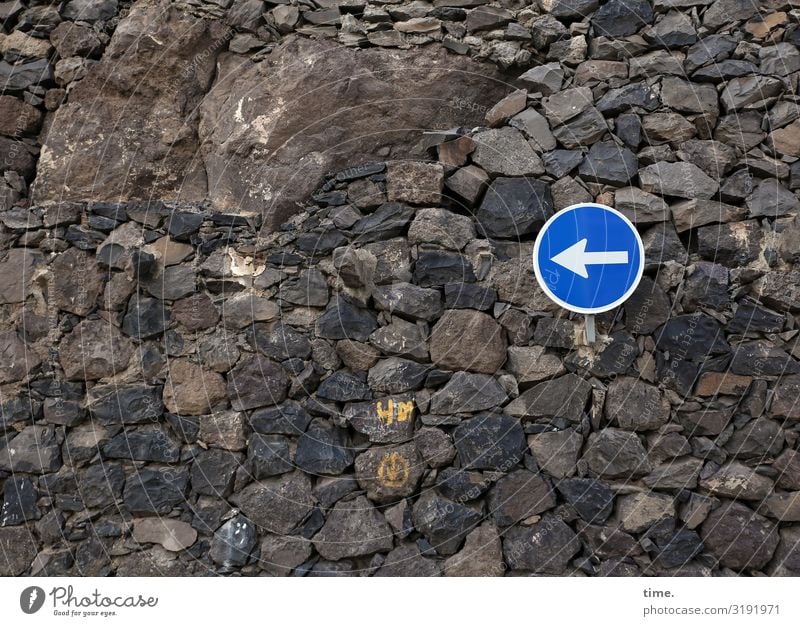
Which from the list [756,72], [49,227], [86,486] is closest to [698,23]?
[756,72]

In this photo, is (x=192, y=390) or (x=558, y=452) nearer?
(x=558, y=452)

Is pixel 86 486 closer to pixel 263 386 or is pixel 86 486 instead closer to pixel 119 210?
pixel 263 386

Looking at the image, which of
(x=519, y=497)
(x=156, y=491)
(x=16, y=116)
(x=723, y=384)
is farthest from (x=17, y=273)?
(x=723, y=384)

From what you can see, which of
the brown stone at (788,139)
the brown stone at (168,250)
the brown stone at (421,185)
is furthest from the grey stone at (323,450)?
the brown stone at (788,139)

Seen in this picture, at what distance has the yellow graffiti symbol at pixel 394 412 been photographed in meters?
4.70

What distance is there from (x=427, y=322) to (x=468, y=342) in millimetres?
298

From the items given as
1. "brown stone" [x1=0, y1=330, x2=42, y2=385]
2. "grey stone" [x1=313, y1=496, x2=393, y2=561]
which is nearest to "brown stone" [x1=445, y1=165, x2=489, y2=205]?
"grey stone" [x1=313, y1=496, x2=393, y2=561]

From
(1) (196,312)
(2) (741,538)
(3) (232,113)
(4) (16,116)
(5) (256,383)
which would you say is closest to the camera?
(2) (741,538)

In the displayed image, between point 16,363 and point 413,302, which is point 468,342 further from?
point 16,363

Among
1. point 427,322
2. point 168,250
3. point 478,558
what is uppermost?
point 168,250

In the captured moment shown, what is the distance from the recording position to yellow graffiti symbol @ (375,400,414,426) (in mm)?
4703

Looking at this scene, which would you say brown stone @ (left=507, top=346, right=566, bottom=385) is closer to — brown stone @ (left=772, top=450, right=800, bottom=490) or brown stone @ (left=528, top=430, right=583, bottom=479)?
brown stone @ (left=528, top=430, right=583, bottom=479)

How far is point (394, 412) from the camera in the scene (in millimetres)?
4715

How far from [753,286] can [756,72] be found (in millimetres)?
1423
